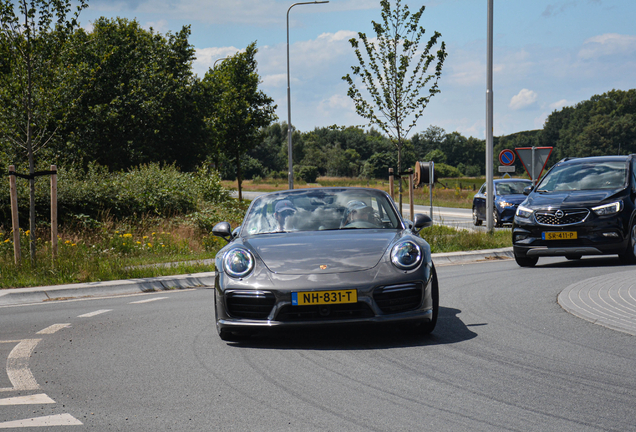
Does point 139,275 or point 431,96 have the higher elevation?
point 431,96

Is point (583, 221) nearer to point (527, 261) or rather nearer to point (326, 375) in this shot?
point (527, 261)

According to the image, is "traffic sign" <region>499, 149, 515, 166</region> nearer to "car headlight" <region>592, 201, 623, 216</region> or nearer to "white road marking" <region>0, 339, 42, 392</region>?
"car headlight" <region>592, 201, 623, 216</region>

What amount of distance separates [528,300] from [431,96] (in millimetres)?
10891

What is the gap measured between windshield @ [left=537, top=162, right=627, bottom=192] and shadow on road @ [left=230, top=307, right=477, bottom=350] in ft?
21.8

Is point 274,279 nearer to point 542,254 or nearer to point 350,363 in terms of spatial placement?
point 350,363

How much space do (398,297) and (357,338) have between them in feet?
2.59

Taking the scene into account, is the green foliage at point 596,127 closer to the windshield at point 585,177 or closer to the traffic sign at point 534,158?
the traffic sign at point 534,158

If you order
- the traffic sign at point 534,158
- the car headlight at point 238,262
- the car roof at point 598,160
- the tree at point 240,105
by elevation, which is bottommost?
the car headlight at point 238,262

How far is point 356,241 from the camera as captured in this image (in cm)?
610

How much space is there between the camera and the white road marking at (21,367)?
4902 millimetres

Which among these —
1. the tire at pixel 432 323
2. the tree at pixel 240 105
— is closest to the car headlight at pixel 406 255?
the tire at pixel 432 323

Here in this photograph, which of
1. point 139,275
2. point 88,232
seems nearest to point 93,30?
point 88,232

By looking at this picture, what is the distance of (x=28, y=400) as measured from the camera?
14.8ft

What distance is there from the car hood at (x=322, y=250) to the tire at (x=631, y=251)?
6804 mm
